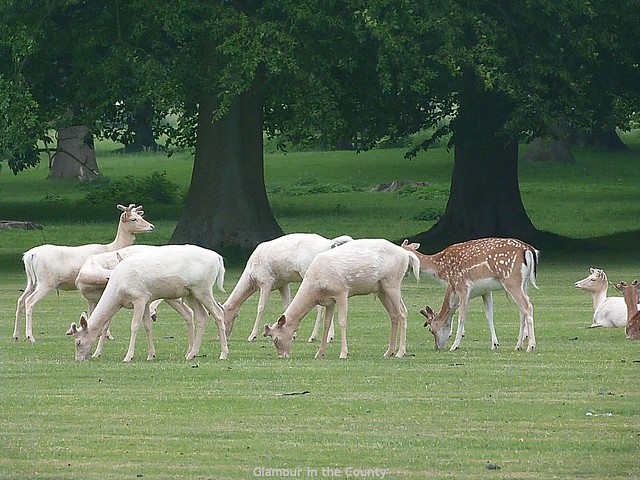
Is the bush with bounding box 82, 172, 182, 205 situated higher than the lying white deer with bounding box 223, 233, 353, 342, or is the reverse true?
the lying white deer with bounding box 223, 233, 353, 342

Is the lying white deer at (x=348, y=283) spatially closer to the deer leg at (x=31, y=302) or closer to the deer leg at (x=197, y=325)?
the deer leg at (x=197, y=325)

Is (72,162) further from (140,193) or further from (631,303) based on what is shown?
(631,303)

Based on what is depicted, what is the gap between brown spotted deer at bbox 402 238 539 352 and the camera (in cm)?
1641

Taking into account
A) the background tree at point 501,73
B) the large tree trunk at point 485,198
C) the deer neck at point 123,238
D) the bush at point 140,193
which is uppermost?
the background tree at point 501,73

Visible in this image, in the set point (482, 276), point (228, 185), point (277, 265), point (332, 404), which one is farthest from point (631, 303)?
point (228, 185)

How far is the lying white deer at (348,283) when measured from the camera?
1560 centimetres

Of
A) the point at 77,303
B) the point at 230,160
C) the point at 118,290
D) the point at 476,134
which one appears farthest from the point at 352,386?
the point at 476,134

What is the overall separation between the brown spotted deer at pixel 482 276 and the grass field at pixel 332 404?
0.41 metres

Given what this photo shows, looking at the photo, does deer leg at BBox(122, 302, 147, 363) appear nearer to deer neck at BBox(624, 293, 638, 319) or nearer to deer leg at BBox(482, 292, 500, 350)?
deer leg at BBox(482, 292, 500, 350)

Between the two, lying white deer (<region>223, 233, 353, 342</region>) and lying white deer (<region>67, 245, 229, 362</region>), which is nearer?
lying white deer (<region>67, 245, 229, 362</region>)

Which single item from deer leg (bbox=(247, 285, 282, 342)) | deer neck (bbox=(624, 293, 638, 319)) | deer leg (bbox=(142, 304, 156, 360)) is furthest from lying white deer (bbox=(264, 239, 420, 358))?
deer neck (bbox=(624, 293, 638, 319))

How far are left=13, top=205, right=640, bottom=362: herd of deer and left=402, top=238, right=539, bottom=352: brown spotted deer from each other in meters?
0.01

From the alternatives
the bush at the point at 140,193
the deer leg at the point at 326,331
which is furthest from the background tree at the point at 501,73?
the bush at the point at 140,193

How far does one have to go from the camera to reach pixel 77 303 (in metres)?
23.9
